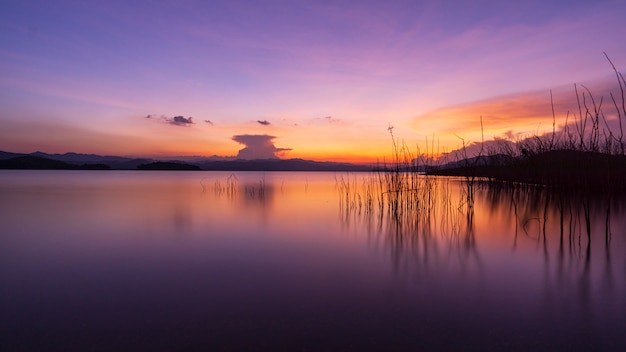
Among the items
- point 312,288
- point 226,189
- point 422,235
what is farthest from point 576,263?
point 226,189

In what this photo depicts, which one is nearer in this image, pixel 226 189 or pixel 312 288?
pixel 312 288

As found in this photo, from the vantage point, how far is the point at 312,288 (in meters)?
3.31

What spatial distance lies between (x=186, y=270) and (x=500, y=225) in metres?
6.26

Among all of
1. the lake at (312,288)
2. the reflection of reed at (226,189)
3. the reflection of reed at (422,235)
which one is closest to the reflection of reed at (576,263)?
the lake at (312,288)

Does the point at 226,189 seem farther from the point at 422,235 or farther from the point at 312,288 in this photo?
the point at 312,288

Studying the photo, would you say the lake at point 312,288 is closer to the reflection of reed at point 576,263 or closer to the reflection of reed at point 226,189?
the reflection of reed at point 576,263

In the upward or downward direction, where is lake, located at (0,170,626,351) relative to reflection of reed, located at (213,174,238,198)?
downward

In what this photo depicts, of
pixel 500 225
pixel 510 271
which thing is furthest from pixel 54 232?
pixel 500 225

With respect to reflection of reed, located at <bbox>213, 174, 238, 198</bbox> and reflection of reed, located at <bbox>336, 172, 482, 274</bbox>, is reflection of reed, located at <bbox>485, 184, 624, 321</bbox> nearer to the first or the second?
reflection of reed, located at <bbox>336, 172, 482, 274</bbox>

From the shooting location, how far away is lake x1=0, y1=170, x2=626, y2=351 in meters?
2.27

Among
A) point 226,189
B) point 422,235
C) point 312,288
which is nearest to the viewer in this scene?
point 312,288

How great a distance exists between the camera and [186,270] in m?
3.90

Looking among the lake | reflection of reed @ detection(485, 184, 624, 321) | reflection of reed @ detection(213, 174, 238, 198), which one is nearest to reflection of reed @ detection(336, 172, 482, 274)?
the lake

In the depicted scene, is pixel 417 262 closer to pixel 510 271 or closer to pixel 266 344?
pixel 510 271
